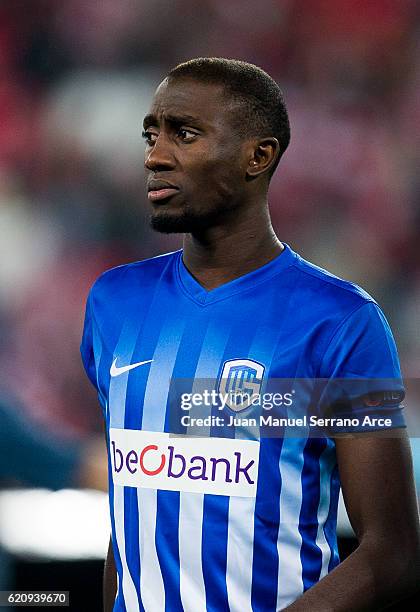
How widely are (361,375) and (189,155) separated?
473 millimetres

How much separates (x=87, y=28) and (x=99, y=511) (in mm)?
2135

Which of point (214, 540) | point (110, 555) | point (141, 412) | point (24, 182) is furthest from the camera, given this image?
point (24, 182)

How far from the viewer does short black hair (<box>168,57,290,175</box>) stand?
5.38 ft

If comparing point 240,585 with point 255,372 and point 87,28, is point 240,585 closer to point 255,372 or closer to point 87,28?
point 255,372

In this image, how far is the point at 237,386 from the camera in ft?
5.18

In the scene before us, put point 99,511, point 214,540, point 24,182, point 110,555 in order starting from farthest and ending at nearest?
point 24,182
point 99,511
point 110,555
point 214,540

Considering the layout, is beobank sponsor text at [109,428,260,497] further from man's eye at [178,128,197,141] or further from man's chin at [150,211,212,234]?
man's eye at [178,128,197,141]

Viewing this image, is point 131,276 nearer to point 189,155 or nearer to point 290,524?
point 189,155

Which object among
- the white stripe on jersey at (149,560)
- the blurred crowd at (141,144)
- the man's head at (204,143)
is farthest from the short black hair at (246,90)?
→ the blurred crowd at (141,144)

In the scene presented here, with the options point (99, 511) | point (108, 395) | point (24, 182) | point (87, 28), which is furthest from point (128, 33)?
point (108, 395)

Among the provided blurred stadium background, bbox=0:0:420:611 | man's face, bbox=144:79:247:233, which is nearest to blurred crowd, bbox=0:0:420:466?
blurred stadium background, bbox=0:0:420:611

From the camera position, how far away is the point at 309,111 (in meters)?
4.17

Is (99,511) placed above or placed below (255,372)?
above

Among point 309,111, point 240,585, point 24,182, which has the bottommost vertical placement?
point 240,585
